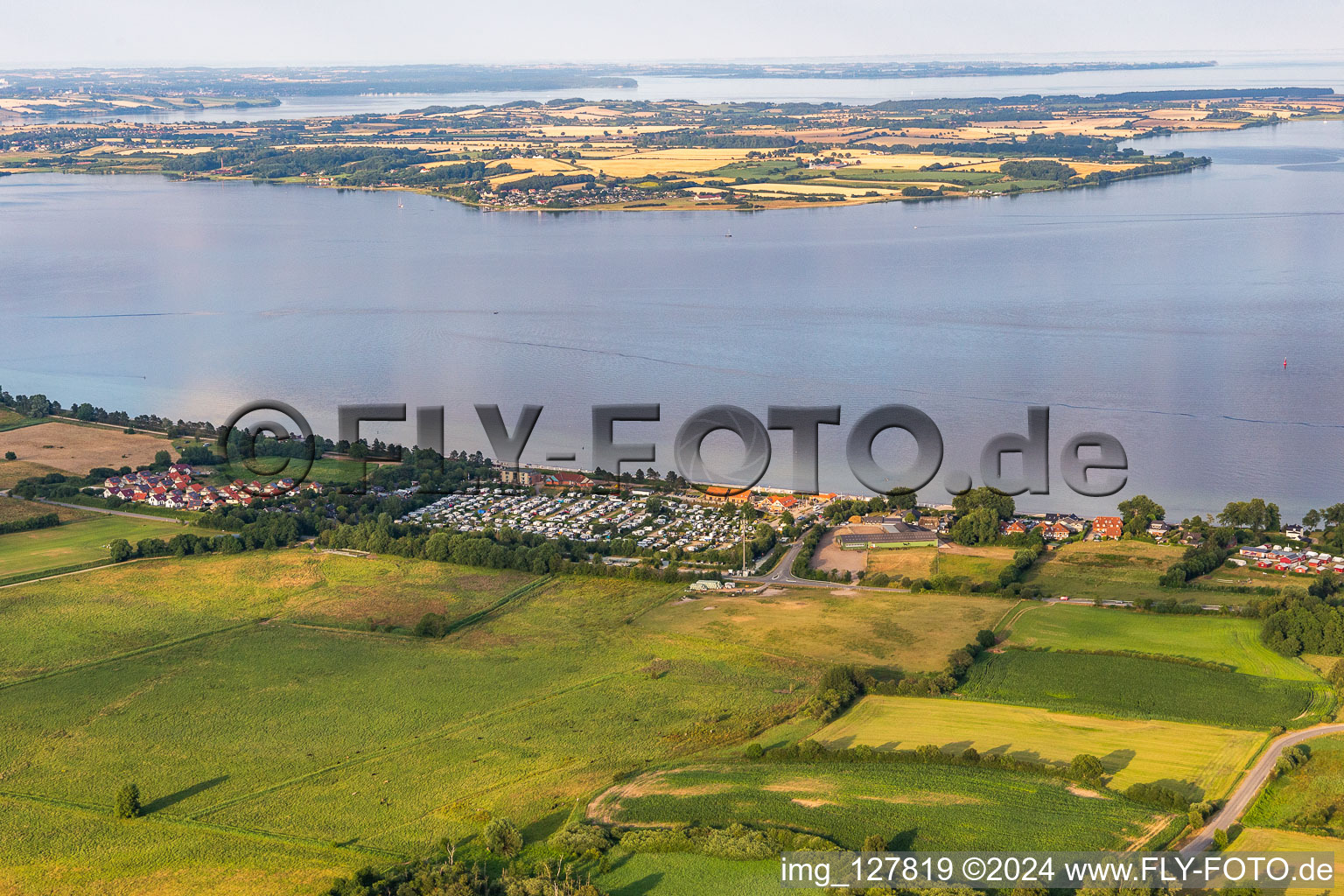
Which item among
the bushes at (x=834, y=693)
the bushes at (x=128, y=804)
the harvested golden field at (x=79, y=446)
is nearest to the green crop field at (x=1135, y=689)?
the bushes at (x=834, y=693)

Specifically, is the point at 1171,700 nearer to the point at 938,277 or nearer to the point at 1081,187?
the point at 938,277

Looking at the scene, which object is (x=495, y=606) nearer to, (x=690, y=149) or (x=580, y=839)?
(x=580, y=839)

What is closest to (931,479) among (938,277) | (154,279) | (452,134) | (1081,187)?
(938,277)

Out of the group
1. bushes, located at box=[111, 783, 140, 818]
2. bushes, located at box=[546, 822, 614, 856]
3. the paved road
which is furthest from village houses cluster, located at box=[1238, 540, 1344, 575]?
bushes, located at box=[111, 783, 140, 818]

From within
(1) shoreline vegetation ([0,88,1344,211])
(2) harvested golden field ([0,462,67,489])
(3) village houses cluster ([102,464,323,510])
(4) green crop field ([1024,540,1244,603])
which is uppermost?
(1) shoreline vegetation ([0,88,1344,211])

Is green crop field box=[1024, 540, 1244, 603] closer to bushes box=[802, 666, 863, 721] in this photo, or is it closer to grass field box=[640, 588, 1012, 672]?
grass field box=[640, 588, 1012, 672]
